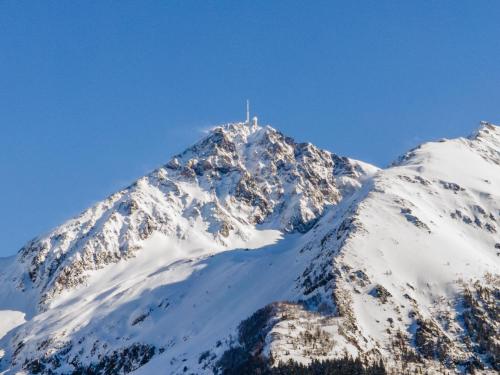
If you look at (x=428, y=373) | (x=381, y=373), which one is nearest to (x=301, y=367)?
(x=381, y=373)

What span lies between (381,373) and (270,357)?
2678 centimetres

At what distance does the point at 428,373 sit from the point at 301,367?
3719cm

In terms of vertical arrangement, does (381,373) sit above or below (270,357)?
below

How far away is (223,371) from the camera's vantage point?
200m

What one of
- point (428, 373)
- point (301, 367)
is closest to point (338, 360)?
point (301, 367)

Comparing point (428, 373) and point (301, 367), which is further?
point (428, 373)

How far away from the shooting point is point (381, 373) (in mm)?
189000

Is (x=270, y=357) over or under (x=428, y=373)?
over

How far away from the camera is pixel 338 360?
616ft

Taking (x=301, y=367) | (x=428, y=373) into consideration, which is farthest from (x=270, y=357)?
(x=428, y=373)

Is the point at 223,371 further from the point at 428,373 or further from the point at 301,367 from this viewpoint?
the point at 428,373

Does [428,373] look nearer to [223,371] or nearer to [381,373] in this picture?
[381,373]

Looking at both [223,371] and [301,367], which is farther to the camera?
Result: [223,371]

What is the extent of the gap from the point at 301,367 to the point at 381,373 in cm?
2092
